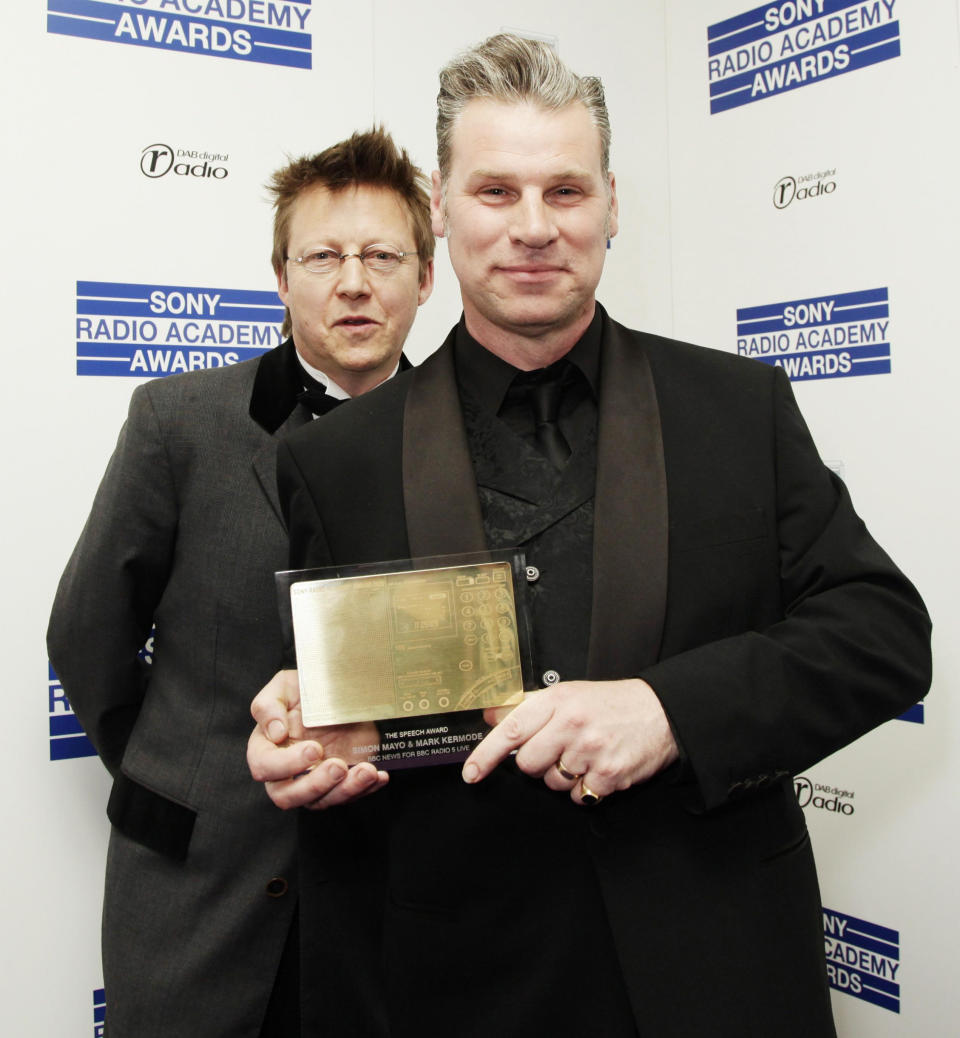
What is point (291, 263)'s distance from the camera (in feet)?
6.92

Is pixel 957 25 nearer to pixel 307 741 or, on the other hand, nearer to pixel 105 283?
pixel 105 283

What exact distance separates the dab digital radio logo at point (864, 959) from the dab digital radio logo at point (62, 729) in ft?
6.99

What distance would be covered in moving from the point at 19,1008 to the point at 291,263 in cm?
200

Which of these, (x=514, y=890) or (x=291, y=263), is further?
(x=291, y=263)

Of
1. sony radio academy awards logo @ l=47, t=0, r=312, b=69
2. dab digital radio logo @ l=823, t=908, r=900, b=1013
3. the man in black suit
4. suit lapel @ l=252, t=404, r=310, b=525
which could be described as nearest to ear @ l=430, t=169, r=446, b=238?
the man in black suit

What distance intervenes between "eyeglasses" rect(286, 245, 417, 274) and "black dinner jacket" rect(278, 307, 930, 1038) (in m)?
0.72

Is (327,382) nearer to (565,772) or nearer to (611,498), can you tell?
(611,498)

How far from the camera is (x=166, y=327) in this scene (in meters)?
2.76

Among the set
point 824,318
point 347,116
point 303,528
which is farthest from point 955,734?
point 347,116

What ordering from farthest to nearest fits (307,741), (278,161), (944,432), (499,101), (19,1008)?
(278,161) < (944,432) < (19,1008) < (499,101) < (307,741)

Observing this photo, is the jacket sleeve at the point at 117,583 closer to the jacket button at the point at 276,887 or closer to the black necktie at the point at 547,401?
the jacket button at the point at 276,887

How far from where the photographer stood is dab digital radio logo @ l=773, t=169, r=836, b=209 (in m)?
3.05

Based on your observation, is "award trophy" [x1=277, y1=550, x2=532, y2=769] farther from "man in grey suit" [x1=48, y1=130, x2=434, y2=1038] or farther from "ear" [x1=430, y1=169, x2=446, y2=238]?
"man in grey suit" [x1=48, y1=130, x2=434, y2=1038]

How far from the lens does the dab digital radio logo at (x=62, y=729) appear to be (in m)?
2.56
